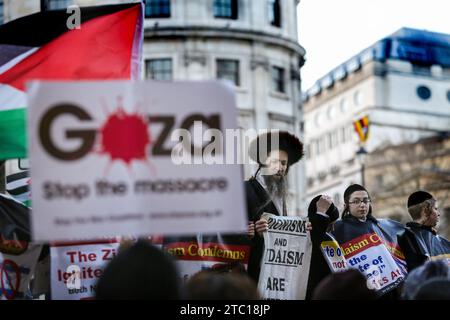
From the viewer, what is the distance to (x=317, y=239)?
27.5ft

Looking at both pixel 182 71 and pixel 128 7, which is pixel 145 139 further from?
pixel 182 71

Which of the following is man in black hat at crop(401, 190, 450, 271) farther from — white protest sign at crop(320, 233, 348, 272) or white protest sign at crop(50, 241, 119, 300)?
white protest sign at crop(50, 241, 119, 300)

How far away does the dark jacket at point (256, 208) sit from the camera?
8133 mm

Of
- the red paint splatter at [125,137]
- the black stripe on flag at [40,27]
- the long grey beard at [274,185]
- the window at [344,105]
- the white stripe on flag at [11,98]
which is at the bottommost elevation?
the long grey beard at [274,185]

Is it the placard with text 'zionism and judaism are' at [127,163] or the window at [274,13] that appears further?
the window at [274,13]

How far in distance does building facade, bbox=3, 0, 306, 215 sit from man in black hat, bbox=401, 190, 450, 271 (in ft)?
111

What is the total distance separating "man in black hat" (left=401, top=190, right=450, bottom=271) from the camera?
345 inches

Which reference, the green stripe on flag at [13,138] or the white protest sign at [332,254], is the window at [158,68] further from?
the white protest sign at [332,254]

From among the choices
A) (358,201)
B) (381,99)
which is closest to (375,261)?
(358,201)

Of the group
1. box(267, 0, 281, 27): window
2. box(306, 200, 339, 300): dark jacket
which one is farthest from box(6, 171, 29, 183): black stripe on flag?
box(267, 0, 281, 27): window

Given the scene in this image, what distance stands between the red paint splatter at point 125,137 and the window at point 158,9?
130 feet

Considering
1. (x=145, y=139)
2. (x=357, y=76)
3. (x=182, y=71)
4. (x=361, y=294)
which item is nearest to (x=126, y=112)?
(x=145, y=139)

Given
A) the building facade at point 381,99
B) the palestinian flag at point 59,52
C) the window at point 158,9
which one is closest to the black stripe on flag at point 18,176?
the palestinian flag at point 59,52
